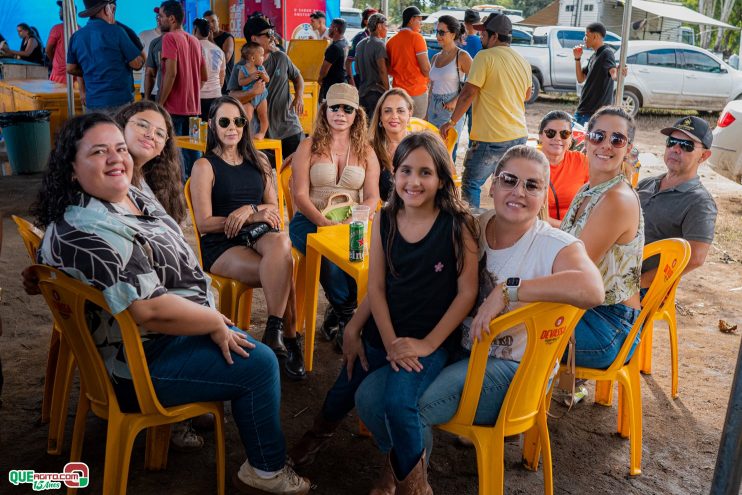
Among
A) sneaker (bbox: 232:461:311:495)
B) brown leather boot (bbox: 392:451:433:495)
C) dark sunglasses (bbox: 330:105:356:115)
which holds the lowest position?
sneaker (bbox: 232:461:311:495)

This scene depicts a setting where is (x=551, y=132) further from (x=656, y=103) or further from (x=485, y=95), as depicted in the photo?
(x=656, y=103)

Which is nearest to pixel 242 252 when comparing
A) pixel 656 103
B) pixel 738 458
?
pixel 738 458

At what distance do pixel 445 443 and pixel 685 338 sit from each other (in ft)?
6.58

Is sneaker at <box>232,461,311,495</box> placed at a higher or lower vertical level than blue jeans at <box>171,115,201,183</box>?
lower

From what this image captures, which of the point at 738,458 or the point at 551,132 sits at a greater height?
the point at 551,132

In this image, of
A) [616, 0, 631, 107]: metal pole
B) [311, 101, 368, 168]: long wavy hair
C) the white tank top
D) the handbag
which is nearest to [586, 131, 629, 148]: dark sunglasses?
the handbag

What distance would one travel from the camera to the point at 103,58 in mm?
6398

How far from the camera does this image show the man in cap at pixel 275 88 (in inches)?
247

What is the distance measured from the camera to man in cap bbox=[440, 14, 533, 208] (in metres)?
5.40

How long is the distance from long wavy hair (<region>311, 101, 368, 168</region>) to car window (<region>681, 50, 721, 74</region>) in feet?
37.9

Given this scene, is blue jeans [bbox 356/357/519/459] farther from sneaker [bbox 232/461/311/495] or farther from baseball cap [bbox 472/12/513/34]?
baseball cap [bbox 472/12/513/34]

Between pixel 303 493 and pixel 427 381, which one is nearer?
pixel 427 381

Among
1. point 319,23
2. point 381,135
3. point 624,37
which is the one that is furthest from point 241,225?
point 319,23

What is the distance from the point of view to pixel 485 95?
18.0 feet
